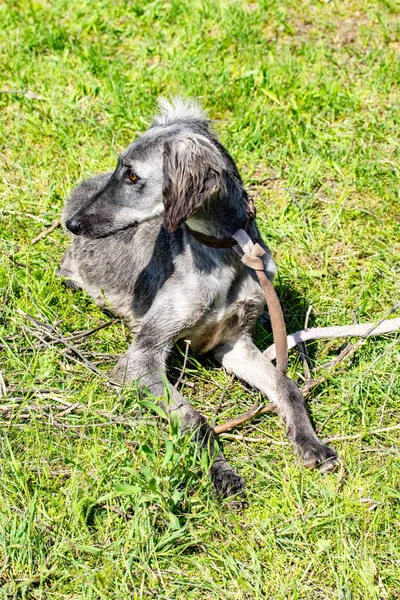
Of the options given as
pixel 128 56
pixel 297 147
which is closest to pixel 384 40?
pixel 297 147

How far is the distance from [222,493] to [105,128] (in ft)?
11.2

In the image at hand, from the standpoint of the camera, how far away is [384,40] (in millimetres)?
6895

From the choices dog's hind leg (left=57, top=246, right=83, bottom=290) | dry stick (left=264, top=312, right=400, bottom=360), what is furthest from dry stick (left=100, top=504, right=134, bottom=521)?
dog's hind leg (left=57, top=246, right=83, bottom=290)

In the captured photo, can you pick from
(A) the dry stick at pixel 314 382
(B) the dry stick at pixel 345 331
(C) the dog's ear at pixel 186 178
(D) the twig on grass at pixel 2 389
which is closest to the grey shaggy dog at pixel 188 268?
(C) the dog's ear at pixel 186 178

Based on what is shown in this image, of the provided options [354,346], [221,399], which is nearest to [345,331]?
[354,346]

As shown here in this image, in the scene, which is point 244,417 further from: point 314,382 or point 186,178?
point 186,178

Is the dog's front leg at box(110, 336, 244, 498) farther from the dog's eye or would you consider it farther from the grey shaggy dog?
the dog's eye

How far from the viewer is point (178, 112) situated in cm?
446

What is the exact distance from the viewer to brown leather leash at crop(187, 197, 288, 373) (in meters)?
3.99

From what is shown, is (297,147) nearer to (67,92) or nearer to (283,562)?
(67,92)

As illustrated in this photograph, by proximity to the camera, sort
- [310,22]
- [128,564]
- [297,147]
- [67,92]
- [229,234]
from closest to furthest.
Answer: [128,564]
[229,234]
[297,147]
[67,92]
[310,22]

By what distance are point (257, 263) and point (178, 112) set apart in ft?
3.58

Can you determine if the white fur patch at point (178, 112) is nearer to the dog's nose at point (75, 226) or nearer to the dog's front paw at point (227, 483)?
the dog's nose at point (75, 226)

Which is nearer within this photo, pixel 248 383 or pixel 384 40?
pixel 248 383
